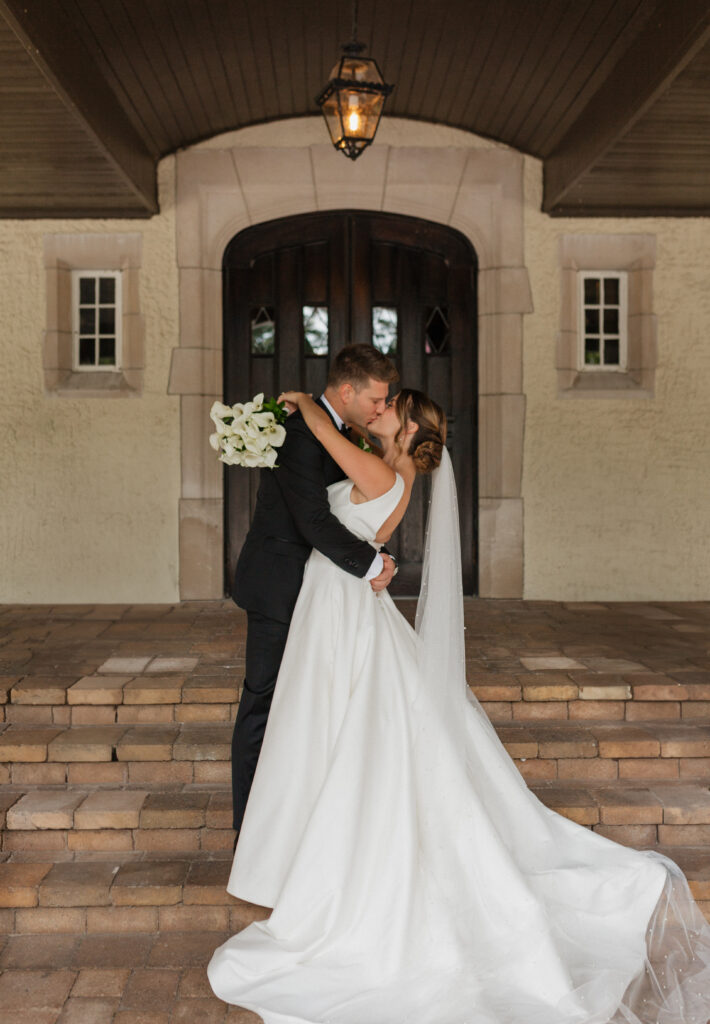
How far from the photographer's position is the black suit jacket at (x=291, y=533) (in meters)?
3.06

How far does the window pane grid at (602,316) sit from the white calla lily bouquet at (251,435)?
4.75m

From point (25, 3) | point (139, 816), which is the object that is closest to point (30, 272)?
point (25, 3)

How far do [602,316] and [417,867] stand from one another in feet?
18.2

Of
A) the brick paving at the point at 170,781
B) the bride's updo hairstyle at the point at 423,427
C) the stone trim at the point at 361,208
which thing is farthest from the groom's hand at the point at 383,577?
the stone trim at the point at 361,208

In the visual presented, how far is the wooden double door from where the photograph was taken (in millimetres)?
7090

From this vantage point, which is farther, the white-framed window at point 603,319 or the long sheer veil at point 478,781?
the white-framed window at point 603,319

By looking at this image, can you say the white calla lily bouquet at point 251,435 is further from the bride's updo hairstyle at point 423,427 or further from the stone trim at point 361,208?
the stone trim at point 361,208

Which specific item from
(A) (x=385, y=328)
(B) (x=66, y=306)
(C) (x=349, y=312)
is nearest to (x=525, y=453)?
(A) (x=385, y=328)

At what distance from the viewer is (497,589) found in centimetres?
700

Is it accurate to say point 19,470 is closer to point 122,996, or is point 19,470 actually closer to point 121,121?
point 121,121

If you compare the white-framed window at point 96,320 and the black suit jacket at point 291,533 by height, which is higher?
the white-framed window at point 96,320

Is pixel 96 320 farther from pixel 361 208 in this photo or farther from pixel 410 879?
pixel 410 879

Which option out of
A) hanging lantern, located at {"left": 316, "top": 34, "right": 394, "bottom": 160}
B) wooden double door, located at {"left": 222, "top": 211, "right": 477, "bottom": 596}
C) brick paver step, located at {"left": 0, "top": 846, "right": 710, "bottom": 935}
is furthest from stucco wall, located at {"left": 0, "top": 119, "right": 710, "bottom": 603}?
brick paver step, located at {"left": 0, "top": 846, "right": 710, "bottom": 935}

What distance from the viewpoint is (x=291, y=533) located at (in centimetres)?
324
